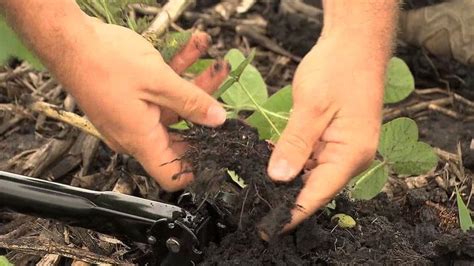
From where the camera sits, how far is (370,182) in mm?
1618

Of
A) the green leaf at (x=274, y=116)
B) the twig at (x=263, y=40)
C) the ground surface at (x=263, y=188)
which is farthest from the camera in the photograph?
the twig at (x=263, y=40)

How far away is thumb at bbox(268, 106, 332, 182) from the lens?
124cm

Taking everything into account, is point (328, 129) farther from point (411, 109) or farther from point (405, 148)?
point (411, 109)

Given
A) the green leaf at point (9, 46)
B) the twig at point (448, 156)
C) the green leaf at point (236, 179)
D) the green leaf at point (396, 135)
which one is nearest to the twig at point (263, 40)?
the twig at point (448, 156)

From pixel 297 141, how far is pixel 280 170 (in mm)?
54

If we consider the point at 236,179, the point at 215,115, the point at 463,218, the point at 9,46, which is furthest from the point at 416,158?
the point at 9,46

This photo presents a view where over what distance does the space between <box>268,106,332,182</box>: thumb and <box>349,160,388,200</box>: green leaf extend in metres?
0.38

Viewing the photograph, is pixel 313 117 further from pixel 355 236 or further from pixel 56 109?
pixel 56 109

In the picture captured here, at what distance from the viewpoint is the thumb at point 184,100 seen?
1218 mm

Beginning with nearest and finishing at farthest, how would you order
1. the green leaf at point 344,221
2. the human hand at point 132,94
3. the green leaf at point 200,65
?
the human hand at point 132,94, the green leaf at point 344,221, the green leaf at point 200,65

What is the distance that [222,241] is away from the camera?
1367 mm

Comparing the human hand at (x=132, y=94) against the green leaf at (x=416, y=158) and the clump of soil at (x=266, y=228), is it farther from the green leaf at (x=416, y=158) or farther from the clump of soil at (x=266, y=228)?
the green leaf at (x=416, y=158)

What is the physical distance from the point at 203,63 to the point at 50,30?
619mm

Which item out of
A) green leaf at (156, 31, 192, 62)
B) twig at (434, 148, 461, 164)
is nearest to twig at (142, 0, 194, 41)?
green leaf at (156, 31, 192, 62)
